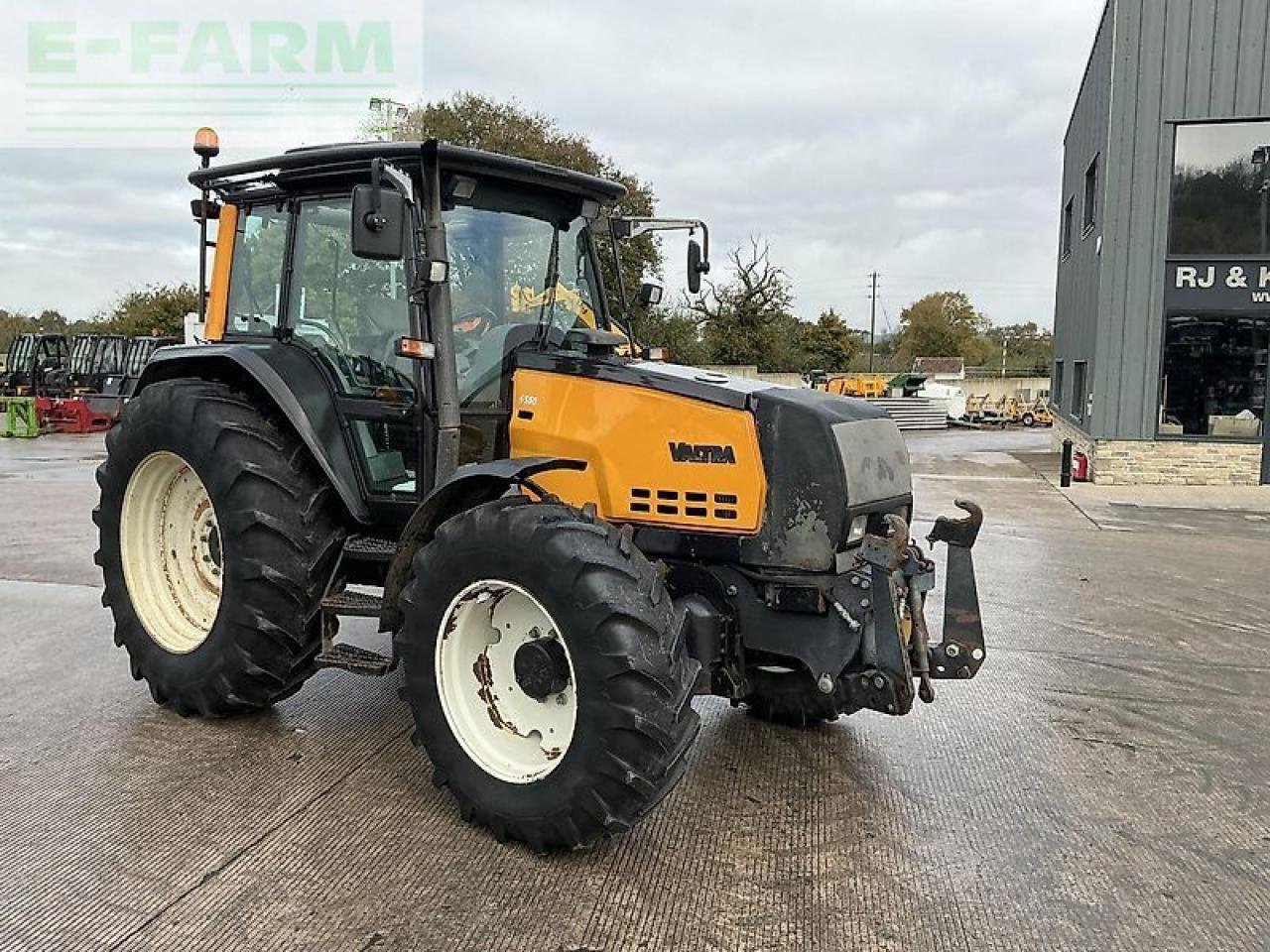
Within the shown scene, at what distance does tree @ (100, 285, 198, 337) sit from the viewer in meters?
37.2

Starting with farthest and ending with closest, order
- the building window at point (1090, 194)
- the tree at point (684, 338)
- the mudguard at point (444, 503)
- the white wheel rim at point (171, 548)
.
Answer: the tree at point (684, 338)
the building window at point (1090, 194)
the white wheel rim at point (171, 548)
the mudguard at point (444, 503)

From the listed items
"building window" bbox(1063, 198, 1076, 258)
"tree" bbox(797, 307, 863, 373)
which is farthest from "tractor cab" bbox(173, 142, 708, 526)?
"tree" bbox(797, 307, 863, 373)

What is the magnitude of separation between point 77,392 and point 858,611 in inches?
1004

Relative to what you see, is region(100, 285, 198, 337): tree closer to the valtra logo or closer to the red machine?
the red machine

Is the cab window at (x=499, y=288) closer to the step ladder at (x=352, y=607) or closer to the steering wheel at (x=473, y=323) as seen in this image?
the steering wheel at (x=473, y=323)

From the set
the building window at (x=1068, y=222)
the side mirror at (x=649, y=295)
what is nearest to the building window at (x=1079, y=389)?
the building window at (x=1068, y=222)

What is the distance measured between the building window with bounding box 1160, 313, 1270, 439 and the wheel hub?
14.2 metres

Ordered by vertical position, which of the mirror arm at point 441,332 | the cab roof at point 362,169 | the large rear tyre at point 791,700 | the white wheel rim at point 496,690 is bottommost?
the large rear tyre at point 791,700

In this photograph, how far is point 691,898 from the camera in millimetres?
3225

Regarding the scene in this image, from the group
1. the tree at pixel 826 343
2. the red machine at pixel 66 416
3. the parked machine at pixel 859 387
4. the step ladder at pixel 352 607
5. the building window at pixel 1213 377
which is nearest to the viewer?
the step ladder at pixel 352 607

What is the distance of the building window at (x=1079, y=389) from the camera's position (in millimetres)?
17734

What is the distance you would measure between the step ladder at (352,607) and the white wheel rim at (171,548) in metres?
0.80

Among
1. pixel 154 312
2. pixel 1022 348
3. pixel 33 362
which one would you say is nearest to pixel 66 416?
pixel 33 362

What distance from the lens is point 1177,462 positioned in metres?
15.2
